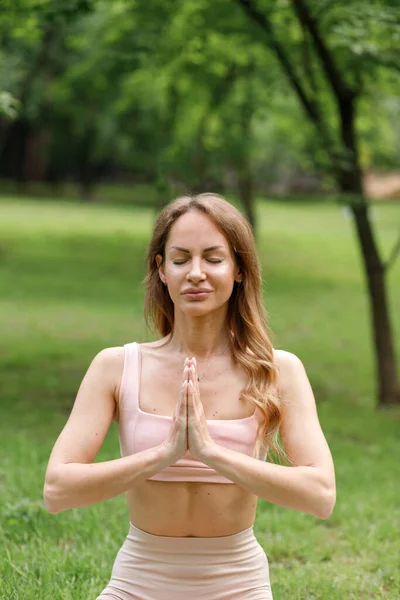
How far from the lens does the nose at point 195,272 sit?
9.79 feet

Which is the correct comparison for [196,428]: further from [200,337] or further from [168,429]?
[200,337]

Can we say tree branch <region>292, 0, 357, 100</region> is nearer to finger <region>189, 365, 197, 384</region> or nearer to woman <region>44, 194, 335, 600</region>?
woman <region>44, 194, 335, 600</region>

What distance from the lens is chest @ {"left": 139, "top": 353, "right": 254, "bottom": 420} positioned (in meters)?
3.02

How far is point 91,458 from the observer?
9.67ft

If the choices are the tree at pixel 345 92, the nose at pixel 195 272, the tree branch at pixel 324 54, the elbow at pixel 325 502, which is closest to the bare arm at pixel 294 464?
the elbow at pixel 325 502

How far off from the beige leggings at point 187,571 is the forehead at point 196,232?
938 millimetres

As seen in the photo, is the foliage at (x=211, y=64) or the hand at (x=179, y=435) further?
the foliage at (x=211, y=64)

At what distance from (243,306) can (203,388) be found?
323 mm

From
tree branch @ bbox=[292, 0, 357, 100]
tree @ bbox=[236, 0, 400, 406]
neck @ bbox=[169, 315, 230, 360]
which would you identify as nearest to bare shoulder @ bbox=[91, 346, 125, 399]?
neck @ bbox=[169, 315, 230, 360]

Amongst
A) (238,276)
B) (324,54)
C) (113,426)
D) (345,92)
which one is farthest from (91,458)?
(345,92)

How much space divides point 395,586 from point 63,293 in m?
16.8

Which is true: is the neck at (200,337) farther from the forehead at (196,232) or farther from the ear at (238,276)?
the forehead at (196,232)

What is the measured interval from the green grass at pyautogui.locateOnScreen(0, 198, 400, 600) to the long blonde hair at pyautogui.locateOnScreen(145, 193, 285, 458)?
53 centimetres

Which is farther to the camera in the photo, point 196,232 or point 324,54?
point 324,54
